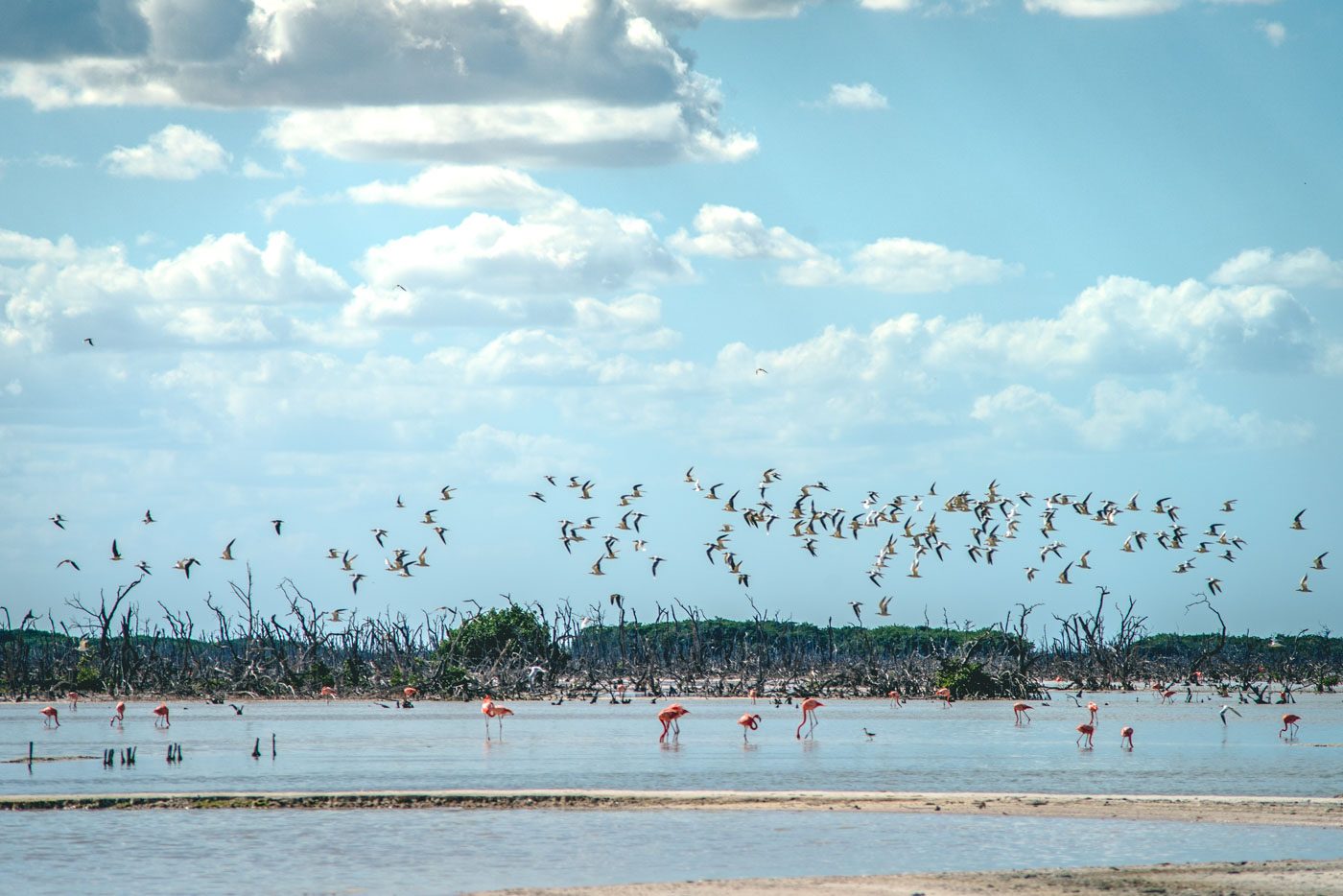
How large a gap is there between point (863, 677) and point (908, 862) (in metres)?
53.6

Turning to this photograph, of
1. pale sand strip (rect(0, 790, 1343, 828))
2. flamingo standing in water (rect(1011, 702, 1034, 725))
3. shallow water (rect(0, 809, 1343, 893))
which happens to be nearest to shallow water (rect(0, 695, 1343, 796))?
flamingo standing in water (rect(1011, 702, 1034, 725))

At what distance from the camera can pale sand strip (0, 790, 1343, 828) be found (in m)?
26.2

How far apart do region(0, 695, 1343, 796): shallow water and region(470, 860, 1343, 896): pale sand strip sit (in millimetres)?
10327

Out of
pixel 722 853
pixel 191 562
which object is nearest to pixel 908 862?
pixel 722 853

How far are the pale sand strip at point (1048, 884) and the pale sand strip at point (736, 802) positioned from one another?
604 cm

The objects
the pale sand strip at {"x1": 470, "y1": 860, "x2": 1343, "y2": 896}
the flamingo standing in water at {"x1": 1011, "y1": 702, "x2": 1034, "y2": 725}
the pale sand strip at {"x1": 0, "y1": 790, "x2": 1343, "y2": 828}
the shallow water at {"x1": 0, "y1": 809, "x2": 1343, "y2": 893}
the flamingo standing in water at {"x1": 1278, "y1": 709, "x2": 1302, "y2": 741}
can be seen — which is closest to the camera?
the pale sand strip at {"x1": 470, "y1": 860, "x2": 1343, "y2": 896}

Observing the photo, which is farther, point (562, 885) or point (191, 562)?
point (191, 562)

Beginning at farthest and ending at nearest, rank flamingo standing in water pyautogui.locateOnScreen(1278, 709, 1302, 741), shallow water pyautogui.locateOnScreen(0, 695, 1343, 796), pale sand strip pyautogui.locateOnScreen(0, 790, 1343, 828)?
flamingo standing in water pyautogui.locateOnScreen(1278, 709, 1302, 741), shallow water pyautogui.locateOnScreen(0, 695, 1343, 796), pale sand strip pyautogui.locateOnScreen(0, 790, 1343, 828)

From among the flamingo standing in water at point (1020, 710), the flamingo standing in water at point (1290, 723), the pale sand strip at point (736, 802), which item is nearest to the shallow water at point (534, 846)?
the pale sand strip at point (736, 802)

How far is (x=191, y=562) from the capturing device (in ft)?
161

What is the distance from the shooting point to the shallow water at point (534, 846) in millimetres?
20078

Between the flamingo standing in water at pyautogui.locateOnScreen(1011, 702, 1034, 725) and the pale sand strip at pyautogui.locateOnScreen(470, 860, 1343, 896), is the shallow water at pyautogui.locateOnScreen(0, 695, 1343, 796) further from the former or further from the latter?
the pale sand strip at pyautogui.locateOnScreen(470, 860, 1343, 896)

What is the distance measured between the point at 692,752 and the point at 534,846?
17.9m

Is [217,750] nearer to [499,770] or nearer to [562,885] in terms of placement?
[499,770]
